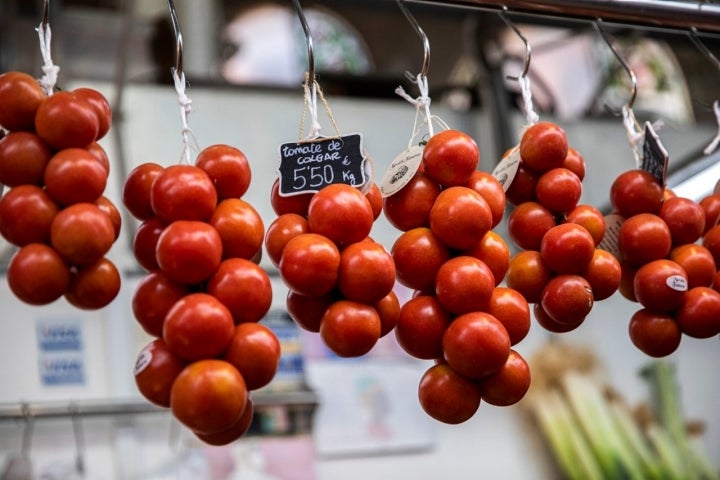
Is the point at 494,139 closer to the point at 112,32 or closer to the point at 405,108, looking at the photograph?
the point at 405,108

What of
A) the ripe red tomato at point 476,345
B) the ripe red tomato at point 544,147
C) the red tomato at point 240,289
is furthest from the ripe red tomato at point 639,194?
the red tomato at point 240,289

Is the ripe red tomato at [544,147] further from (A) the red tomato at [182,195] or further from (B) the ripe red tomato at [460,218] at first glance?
(A) the red tomato at [182,195]

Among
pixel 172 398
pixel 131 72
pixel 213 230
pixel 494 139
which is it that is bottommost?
pixel 172 398

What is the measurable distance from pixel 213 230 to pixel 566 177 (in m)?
0.47

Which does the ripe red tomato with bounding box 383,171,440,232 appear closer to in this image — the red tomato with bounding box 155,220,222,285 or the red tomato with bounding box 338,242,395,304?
the red tomato with bounding box 338,242,395,304

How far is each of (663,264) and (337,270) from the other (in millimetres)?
467

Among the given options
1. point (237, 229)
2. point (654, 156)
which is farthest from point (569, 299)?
point (237, 229)

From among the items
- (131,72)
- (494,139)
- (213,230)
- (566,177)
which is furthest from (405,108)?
(213,230)

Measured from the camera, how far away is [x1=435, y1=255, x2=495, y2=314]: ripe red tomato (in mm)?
962

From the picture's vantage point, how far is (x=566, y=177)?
112 centimetres

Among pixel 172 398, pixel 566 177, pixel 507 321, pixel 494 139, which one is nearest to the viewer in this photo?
pixel 172 398

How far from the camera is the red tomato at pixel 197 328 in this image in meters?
0.81

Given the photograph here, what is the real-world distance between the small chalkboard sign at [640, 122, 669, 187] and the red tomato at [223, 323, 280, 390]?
1.98ft

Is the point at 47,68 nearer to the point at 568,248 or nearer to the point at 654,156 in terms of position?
Answer: the point at 568,248
